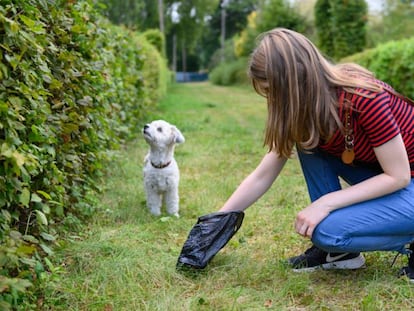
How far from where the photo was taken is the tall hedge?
2.01m

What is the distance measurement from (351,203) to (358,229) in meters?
0.14

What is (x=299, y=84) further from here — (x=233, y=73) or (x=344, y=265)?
(x=233, y=73)

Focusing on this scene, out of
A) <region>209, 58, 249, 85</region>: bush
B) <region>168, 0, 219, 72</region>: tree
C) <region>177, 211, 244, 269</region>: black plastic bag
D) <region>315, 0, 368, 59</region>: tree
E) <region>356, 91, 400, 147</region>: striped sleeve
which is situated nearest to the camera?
<region>356, 91, 400, 147</region>: striped sleeve

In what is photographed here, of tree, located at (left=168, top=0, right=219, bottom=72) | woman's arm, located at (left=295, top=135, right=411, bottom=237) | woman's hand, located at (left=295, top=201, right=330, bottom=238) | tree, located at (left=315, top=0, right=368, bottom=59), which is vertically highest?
tree, located at (left=168, top=0, right=219, bottom=72)

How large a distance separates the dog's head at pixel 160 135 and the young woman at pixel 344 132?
164 cm

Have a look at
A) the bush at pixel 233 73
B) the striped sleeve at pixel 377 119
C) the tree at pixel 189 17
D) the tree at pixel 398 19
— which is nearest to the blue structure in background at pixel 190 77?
the tree at pixel 189 17

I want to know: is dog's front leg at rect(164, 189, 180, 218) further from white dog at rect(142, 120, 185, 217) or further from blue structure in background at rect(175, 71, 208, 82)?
blue structure in background at rect(175, 71, 208, 82)

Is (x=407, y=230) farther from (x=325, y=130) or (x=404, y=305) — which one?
(x=325, y=130)

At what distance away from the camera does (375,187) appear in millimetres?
2619

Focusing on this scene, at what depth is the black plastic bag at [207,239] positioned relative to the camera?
2.98 meters

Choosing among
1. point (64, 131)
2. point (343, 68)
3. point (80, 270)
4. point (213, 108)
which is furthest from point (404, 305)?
point (213, 108)

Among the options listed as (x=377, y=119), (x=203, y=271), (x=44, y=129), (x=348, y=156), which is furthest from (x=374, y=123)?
(x=44, y=129)

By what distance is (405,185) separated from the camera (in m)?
2.61

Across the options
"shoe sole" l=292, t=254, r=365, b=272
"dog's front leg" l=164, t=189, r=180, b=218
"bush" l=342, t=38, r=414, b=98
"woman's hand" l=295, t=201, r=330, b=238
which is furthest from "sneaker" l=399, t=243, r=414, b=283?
"bush" l=342, t=38, r=414, b=98
